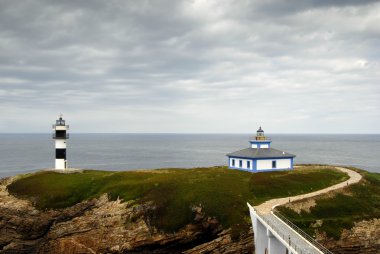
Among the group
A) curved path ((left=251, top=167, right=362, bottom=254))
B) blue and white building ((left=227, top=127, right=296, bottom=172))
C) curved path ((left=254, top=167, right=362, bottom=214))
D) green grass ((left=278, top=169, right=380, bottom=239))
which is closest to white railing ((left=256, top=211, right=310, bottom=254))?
curved path ((left=251, top=167, right=362, bottom=254))

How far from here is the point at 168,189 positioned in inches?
2211

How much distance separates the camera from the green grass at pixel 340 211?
4709 cm

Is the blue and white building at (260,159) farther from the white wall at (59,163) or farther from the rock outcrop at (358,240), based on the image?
the white wall at (59,163)

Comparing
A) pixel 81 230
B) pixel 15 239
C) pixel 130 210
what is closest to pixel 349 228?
pixel 130 210

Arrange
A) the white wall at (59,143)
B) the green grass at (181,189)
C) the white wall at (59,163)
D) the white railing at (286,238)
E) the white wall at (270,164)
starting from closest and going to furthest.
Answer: the white railing at (286,238) < the green grass at (181,189) < the white wall at (270,164) < the white wall at (59,163) < the white wall at (59,143)

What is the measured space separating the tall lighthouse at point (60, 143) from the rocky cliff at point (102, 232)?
16.5 meters

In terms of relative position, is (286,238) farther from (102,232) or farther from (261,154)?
(261,154)

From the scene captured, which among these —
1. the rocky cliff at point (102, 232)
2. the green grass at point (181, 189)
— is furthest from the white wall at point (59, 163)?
the rocky cliff at point (102, 232)

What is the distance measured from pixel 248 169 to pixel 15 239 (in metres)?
39.3

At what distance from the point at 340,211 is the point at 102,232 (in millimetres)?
Result: 31285

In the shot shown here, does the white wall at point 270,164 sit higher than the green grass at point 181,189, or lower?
higher

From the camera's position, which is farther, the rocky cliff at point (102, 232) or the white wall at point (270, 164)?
the white wall at point (270, 164)

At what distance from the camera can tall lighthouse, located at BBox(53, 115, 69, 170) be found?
248 ft

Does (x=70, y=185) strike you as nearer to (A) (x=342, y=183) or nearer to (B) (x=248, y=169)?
(B) (x=248, y=169)
